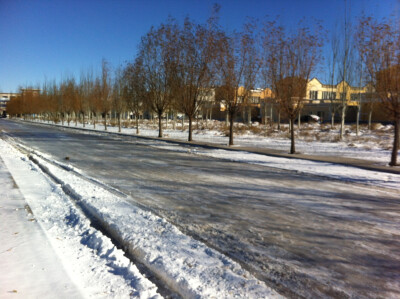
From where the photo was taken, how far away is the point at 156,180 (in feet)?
28.2

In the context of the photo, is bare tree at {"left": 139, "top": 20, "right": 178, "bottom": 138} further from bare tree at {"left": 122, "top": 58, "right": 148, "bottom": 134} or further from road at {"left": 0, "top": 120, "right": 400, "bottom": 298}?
road at {"left": 0, "top": 120, "right": 400, "bottom": 298}

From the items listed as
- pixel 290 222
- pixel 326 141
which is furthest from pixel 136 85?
pixel 290 222

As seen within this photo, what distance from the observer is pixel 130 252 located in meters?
3.96

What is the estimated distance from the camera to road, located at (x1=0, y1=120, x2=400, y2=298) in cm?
345

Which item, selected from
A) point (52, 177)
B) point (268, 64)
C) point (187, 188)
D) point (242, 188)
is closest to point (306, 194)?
point (242, 188)

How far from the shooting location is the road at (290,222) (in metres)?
3.45

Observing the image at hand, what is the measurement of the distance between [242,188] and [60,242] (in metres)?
4.60

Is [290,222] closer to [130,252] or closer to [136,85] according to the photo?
[130,252]

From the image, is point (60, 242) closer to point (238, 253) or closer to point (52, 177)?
point (238, 253)

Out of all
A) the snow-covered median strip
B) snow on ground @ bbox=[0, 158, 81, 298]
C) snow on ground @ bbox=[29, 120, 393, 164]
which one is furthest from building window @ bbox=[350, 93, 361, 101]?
snow on ground @ bbox=[0, 158, 81, 298]

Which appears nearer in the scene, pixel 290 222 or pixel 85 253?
pixel 85 253

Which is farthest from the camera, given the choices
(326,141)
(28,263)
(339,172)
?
(326,141)

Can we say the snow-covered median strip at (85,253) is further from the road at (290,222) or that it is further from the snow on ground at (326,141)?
the snow on ground at (326,141)

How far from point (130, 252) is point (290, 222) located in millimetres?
2668
